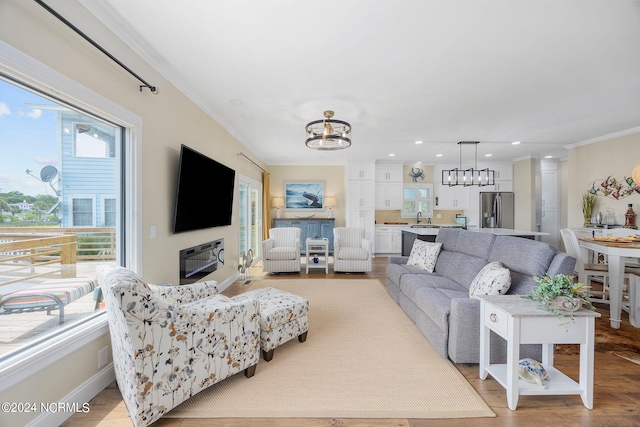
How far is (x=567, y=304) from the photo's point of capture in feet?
5.10

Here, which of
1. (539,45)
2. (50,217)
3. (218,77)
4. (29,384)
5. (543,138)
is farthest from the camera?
(543,138)

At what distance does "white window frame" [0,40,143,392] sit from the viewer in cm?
127

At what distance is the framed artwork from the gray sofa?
415cm

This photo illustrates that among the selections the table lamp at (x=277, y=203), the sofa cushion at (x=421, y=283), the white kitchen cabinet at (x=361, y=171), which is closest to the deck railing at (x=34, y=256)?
the sofa cushion at (x=421, y=283)

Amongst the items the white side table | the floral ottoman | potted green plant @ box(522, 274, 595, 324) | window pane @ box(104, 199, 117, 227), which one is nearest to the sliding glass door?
the floral ottoman

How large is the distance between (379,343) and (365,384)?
2.06ft

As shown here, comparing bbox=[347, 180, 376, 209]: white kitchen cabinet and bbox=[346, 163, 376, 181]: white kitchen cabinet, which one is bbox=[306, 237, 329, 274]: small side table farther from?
bbox=[346, 163, 376, 181]: white kitchen cabinet

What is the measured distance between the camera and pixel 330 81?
2.69 metres

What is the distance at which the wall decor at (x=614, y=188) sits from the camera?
4.27 m

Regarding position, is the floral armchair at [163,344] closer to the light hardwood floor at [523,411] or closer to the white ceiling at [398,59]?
the light hardwood floor at [523,411]

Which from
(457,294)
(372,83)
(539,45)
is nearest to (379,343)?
(457,294)

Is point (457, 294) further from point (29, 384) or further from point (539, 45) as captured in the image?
point (29, 384)

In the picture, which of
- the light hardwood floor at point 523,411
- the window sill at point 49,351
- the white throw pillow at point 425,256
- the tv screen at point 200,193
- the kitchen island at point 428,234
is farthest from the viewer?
the kitchen island at point 428,234

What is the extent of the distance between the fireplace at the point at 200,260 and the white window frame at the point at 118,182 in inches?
27.7
